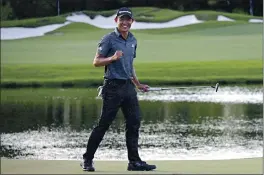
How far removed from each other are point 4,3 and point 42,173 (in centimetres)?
2024

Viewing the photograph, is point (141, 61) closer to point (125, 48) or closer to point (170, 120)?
point (170, 120)

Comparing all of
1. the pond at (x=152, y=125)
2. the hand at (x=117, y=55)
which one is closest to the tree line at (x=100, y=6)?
the pond at (x=152, y=125)

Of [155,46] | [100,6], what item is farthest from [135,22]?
[155,46]

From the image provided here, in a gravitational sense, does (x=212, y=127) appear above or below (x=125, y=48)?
below

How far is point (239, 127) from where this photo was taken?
40.5ft

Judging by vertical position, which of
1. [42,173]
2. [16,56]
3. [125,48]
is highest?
[125,48]

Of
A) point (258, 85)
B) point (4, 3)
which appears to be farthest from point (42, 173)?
point (4, 3)

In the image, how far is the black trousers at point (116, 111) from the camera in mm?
7562

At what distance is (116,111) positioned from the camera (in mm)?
7605

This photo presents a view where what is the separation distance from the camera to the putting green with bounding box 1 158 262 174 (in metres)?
7.24

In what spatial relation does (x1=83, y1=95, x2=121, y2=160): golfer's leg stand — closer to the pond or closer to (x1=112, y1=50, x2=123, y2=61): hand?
(x1=112, y1=50, x2=123, y2=61): hand

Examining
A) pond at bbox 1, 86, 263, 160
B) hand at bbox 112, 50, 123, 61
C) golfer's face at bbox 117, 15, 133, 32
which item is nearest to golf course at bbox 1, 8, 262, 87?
pond at bbox 1, 86, 263, 160

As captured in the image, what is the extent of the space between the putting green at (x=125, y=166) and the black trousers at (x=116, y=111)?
0.15 meters

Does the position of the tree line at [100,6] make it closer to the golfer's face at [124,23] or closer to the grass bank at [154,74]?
the grass bank at [154,74]
